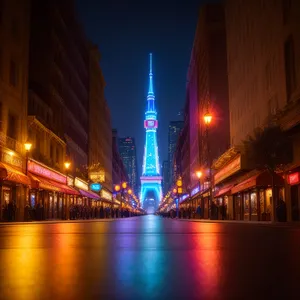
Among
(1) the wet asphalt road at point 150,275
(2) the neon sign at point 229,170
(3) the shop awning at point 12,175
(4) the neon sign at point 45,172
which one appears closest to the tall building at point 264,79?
(2) the neon sign at point 229,170

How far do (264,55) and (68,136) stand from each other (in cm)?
3566

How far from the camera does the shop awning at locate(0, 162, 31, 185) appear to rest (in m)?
34.9

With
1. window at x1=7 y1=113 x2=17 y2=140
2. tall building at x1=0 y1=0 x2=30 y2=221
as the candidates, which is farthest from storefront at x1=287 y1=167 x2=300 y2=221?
window at x1=7 y1=113 x2=17 y2=140

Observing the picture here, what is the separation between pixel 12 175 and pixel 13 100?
868 cm

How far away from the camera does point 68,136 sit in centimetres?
7175

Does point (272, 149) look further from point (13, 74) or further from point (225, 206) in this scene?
point (225, 206)

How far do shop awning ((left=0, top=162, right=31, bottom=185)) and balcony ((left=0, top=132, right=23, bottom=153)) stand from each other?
6.26ft

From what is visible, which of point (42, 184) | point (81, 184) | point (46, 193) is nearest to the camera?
point (42, 184)

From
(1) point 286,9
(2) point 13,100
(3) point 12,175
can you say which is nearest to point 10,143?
(2) point 13,100

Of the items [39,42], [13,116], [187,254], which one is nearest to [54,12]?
[39,42]

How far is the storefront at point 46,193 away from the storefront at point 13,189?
1.38 m

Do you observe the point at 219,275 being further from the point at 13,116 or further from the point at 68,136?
the point at 68,136

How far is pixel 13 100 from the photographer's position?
4341cm

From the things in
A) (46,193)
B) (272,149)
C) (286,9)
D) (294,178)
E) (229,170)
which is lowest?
(294,178)
